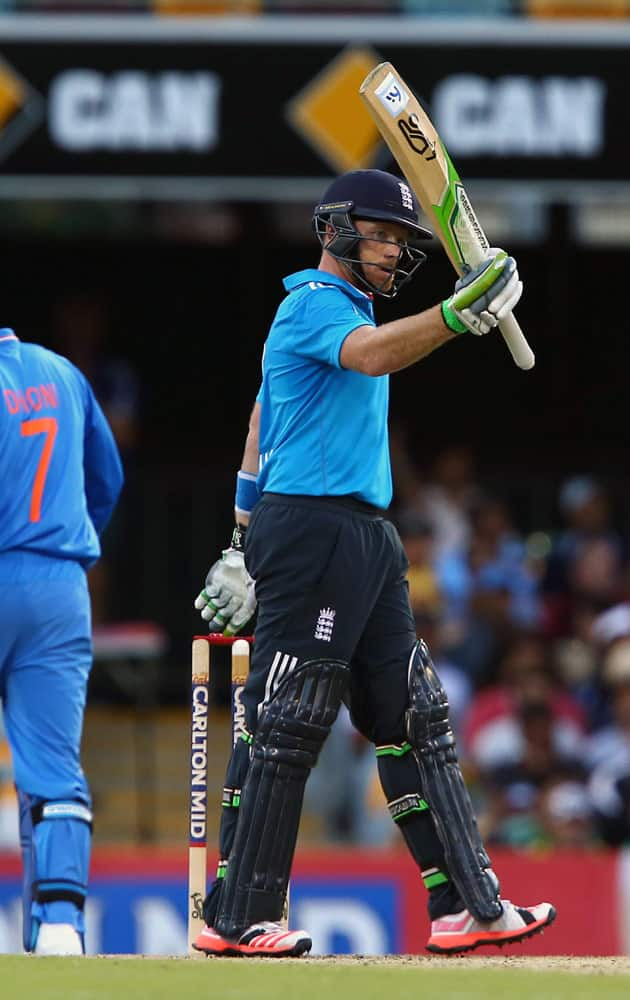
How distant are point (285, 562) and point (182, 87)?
620cm

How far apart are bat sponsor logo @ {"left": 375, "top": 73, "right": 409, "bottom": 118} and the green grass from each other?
7.40 ft

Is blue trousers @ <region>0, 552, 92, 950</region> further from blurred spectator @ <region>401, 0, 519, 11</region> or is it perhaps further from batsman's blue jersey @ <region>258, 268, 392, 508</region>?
blurred spectator @ <region>401, 0, 519, 11</region>

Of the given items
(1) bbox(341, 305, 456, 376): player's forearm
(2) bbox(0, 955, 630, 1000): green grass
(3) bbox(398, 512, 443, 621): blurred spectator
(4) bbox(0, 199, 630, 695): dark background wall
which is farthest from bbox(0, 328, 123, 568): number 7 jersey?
(4) bbox(0, 199, 630, 695): dark background wall

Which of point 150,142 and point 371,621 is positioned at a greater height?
point 150,142

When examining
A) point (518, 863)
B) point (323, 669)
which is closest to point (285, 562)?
point (323, 669)

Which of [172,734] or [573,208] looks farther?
[573,208]

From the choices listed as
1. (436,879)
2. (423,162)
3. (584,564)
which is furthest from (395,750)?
(584,564)

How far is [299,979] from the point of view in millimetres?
4984

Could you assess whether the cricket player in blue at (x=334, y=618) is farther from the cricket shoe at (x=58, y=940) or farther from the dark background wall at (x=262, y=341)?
the dark background wall at (x=262, y=341)

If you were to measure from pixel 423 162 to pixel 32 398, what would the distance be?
156 centimetres

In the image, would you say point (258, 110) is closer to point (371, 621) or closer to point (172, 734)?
point (172, 734)

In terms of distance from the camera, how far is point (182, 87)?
11.3m

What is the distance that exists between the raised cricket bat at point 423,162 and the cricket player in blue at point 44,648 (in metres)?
1.52

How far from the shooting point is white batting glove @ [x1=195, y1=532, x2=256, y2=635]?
5.98 m
